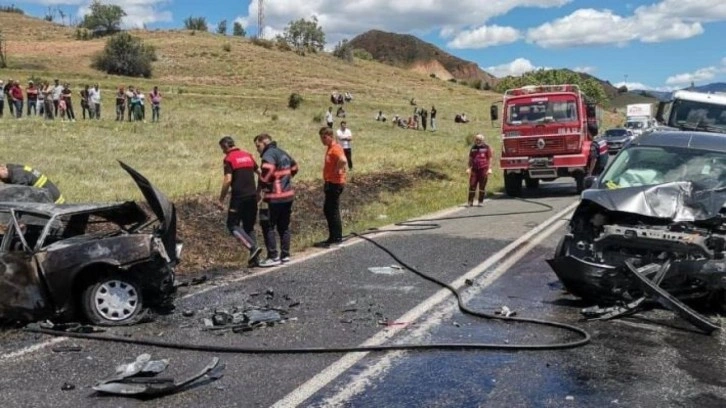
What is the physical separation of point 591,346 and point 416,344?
136 cm

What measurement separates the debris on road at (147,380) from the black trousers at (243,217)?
4.02 metres

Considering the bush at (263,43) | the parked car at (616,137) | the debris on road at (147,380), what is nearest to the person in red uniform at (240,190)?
the debris on road at (147,380)

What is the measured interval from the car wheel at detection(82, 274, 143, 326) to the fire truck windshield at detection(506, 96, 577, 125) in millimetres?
13152

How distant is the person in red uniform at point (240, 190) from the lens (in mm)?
9180

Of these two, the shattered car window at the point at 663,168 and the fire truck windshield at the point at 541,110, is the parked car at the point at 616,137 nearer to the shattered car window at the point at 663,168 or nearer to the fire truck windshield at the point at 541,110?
the fire truck windshield at the point at 541,110

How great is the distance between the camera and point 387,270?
890cm

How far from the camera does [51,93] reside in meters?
28.7

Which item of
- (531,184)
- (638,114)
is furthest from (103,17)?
(531,184)

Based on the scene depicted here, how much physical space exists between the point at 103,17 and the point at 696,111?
9044cm

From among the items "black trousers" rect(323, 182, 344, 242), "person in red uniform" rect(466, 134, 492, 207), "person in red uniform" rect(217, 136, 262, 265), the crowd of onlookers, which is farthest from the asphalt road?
the crowd of onlookers

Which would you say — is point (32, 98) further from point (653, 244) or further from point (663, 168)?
point (653, 244)

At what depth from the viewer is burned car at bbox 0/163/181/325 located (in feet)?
20.7

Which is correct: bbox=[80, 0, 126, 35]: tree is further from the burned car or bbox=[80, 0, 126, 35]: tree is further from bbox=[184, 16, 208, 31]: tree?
the burned car

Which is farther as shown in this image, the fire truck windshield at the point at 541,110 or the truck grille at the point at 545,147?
the fire truck windshield at the point at 541,110
